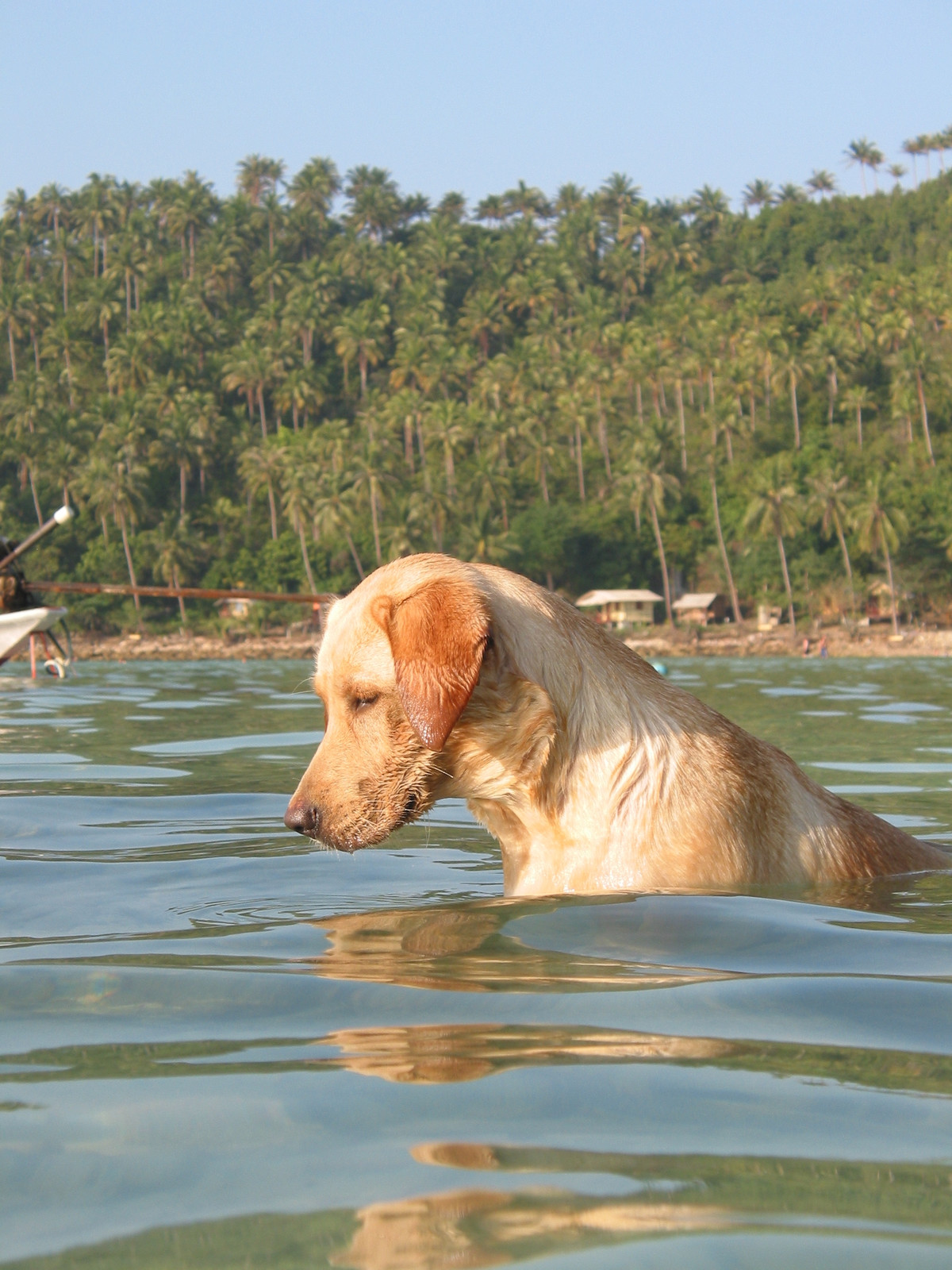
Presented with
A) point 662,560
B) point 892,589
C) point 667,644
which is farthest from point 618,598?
point 892,589

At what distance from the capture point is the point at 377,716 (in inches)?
170

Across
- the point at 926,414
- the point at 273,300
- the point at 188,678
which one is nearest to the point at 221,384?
the point at 273,300

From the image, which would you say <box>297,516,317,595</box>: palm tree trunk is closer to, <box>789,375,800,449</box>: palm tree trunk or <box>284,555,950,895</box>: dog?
<box>789,375,800,449</box>: palm tree trunk

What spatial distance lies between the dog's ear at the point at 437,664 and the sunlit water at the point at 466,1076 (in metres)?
0.63

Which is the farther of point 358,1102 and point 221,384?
point 221,384

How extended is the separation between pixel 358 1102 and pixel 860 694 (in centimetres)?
2187

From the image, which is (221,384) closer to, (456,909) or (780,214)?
(780,214)

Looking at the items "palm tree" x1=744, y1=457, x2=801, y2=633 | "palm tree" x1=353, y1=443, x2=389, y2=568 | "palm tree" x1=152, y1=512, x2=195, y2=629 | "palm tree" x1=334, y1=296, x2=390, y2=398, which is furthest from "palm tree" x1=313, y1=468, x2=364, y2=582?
"palm tree" x1=744, y1=457, x2=801, y2=633

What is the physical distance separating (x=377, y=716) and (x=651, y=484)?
107075 millimetres

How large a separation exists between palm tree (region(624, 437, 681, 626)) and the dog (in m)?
104

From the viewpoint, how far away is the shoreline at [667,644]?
87812 millimetres

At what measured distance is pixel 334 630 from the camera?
4461 millimetres

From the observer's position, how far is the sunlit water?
165 centimetres

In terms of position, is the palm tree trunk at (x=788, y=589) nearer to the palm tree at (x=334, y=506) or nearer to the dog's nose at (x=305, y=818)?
the palm tree at (x=334, y=506)
